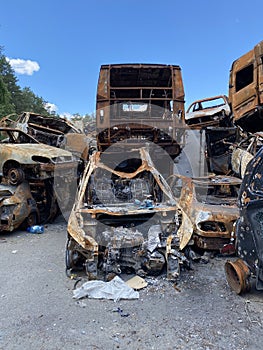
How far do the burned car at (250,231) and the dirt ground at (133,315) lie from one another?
273mm

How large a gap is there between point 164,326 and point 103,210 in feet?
5.18

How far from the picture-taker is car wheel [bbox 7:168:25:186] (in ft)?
18.8

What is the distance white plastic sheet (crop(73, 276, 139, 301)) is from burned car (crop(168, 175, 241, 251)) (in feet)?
3.73

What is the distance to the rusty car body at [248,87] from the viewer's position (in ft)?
11.5

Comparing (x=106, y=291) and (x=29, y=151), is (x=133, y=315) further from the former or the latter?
(x=29, y=151)

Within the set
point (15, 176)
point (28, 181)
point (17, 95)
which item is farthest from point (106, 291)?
point (17, 95)

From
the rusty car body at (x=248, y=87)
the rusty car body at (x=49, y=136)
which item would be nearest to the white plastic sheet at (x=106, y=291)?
the rusty car body at (x=248, y=87)

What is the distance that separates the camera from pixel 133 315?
9.23 feet

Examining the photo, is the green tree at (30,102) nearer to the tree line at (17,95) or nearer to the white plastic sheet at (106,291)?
the tree line at (17,95)

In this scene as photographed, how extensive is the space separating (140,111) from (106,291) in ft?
13.4

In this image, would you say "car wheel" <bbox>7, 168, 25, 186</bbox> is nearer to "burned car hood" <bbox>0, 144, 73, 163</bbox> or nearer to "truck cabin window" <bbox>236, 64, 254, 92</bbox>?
"burned car hood" <bbox>0, 144, 73, 163</bbox>

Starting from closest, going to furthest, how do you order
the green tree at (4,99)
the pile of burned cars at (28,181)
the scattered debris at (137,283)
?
the scattered debris at (137,283) < the pile of burned cars at (28,181) < the green tree at (4,99)

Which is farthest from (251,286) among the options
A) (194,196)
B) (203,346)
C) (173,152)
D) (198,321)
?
(173,152)

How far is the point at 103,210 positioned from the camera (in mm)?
3721
